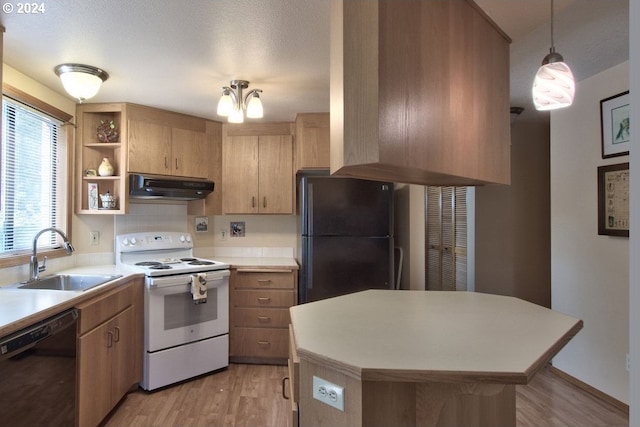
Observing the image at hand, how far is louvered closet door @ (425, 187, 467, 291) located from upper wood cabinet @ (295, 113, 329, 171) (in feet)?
3.91

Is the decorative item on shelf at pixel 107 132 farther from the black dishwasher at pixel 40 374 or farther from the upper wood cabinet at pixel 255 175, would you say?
the black dishwasher at pixel 40 374

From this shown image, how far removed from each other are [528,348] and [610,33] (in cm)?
177

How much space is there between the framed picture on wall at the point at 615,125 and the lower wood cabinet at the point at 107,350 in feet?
10.8

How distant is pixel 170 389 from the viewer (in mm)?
2510

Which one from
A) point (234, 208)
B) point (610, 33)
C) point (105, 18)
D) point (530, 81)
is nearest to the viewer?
point (105, 18)

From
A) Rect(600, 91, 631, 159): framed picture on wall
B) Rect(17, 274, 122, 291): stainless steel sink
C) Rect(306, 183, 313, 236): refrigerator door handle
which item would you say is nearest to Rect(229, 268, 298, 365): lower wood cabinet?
Rect(306, 183, 313, 236): refrigerator door handle

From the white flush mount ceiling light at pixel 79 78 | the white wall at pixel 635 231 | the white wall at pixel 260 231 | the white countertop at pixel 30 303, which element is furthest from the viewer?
the white wall at pixel 260 231

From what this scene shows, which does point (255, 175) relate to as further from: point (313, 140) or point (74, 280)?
point (74, 280)

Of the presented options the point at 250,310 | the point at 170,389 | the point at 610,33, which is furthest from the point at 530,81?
the point at 170,389

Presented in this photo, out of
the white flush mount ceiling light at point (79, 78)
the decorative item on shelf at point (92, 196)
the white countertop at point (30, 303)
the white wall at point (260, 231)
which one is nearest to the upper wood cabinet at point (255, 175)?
the white wall at point (260, 231)

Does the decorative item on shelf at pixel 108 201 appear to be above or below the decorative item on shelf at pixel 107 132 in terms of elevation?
below

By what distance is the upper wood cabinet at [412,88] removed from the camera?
3.52 ft

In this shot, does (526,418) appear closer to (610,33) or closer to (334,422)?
(334,422)

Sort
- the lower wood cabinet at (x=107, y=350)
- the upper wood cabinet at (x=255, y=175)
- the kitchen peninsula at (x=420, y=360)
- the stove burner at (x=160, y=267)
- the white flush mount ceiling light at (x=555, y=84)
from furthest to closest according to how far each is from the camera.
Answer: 1. the upper wood cabinet at (x=255, y=175)
2. the stove burner at (x=160, y=267)
3. the lower wood cabinet at (x=107, y=350)
4. the white flush mount ceiling light at (x=555, y=84)
5. the kitchen peninsula at (x=420, y=360)
